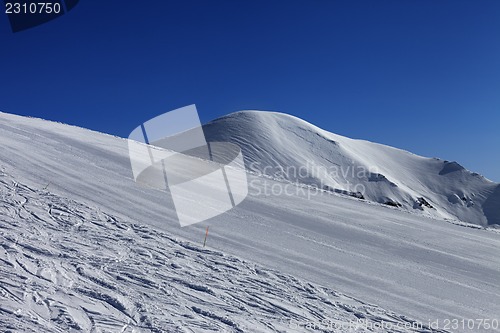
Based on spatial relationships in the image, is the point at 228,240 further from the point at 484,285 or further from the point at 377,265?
the point at 484,285

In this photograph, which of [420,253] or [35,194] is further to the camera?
[420,253]

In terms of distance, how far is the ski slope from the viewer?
6605 mm

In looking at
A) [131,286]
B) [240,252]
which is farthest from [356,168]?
[131,286]

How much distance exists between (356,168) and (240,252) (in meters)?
63.5

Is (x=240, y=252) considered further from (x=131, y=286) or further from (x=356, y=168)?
(x=356, y=168)

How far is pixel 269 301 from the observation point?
7.36 meters

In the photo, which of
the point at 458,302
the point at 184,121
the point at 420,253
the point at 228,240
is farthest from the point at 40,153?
the point at 458,302

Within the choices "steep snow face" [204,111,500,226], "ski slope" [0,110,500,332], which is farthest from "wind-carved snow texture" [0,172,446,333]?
"steep snow face" [204,111,500,226]

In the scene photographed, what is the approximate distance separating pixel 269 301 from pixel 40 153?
1206cm

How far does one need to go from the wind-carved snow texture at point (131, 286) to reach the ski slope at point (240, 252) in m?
0.03

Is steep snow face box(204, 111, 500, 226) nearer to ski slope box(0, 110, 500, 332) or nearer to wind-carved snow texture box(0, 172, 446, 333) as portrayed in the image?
ski slope box(0, 110, 500, 332)

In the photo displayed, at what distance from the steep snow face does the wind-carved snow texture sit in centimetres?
3906

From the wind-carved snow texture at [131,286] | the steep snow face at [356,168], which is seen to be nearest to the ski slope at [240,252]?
the wind-carved snow texture at [131,286]

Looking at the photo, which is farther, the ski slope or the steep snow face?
the steep snow face
